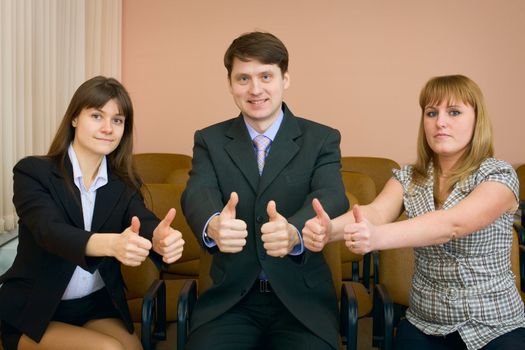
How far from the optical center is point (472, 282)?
79.4 inches

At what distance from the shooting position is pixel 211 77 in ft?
19.1

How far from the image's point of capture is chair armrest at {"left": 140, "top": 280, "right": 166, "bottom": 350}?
7.00 ft

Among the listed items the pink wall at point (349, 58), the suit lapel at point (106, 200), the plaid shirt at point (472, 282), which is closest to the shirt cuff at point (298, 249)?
the plaid shirt at point (472, 282)

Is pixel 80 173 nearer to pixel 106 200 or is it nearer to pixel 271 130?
pixel 106 200

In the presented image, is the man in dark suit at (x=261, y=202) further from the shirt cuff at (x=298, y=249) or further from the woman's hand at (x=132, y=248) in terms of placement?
the woman's hand at (x=132, y=248)

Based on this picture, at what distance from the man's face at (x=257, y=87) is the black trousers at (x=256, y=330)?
0.65 metres

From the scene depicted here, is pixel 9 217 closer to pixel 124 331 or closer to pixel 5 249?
pixel 5 249

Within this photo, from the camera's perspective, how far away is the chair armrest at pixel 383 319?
2113 mm

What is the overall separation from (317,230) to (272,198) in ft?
1.25

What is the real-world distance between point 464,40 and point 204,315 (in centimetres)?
461

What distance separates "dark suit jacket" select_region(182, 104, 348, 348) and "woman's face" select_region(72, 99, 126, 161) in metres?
0.33

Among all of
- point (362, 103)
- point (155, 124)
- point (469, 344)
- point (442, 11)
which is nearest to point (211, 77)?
Answer: point (155, 124)

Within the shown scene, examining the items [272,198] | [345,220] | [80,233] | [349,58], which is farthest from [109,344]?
[349,58]

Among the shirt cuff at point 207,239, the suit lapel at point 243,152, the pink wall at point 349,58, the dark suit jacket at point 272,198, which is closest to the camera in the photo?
the shirt cuff at point 207,239
